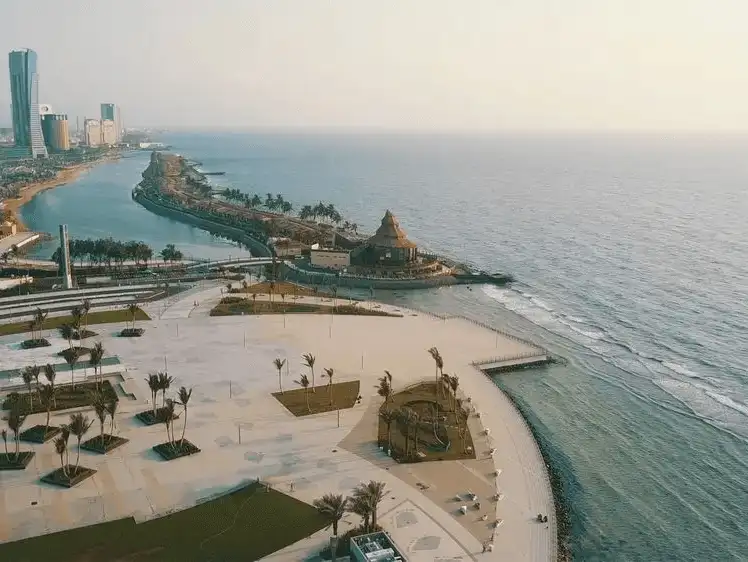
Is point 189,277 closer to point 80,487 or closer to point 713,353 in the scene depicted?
point 80,487

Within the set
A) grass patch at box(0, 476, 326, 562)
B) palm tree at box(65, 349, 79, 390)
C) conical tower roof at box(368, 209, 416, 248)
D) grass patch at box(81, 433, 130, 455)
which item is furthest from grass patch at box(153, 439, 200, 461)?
conical tower roof at box(368, 209, 416, 248)

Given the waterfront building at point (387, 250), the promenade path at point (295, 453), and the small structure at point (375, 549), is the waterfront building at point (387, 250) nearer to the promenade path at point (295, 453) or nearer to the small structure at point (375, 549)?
the promenade path at point (295, 453)

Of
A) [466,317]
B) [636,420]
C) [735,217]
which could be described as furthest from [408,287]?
[735,217]

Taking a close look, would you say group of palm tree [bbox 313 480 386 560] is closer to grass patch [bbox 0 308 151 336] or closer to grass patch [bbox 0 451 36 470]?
grass patch [bbox 0 451 36 470]

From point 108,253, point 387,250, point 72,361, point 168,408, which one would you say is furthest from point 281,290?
point 168,408

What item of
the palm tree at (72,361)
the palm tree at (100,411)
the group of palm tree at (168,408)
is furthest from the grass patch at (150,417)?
the palm tree at (72,361)

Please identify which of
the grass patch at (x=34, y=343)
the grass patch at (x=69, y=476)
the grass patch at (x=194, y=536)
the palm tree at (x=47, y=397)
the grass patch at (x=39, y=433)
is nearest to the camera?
the grass patch at (x=194, y=536)

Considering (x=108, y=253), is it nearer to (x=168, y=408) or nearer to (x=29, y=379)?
(x=29, y=379)
